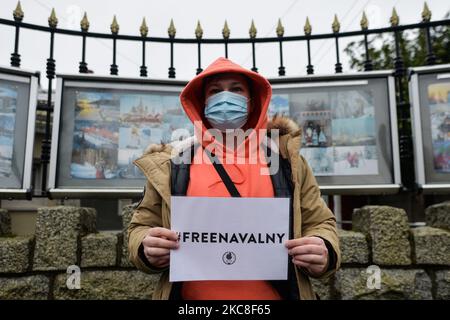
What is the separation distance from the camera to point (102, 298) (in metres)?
2.78

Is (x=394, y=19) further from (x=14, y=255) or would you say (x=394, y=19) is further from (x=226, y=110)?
(x=14, y=255)

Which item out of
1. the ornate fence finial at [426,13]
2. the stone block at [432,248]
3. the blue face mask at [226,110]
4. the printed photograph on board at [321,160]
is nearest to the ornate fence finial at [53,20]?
the blue face mask at [226,110]

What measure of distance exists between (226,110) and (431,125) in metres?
2.25

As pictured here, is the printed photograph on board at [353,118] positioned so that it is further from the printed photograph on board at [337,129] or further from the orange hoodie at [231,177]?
the orange hoodie at [231,177]

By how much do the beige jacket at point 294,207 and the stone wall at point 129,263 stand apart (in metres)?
1.13

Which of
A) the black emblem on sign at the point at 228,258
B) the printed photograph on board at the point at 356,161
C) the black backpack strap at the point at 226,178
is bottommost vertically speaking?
the black emblem on sign at the point at 228,258

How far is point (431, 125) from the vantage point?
3.28 m

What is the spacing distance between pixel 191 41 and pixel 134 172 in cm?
146

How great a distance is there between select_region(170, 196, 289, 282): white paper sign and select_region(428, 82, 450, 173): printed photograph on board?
2.30m

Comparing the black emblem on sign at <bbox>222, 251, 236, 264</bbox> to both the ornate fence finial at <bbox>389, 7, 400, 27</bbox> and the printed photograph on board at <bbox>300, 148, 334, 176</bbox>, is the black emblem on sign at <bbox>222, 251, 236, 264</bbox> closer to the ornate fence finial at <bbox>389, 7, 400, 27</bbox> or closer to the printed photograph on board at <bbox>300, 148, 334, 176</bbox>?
the printed photograph on board at <bbox>300, 148, 334, 176</bbox>

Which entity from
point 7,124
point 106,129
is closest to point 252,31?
point 106,129

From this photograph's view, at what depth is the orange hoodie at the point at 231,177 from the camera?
1594 mm
